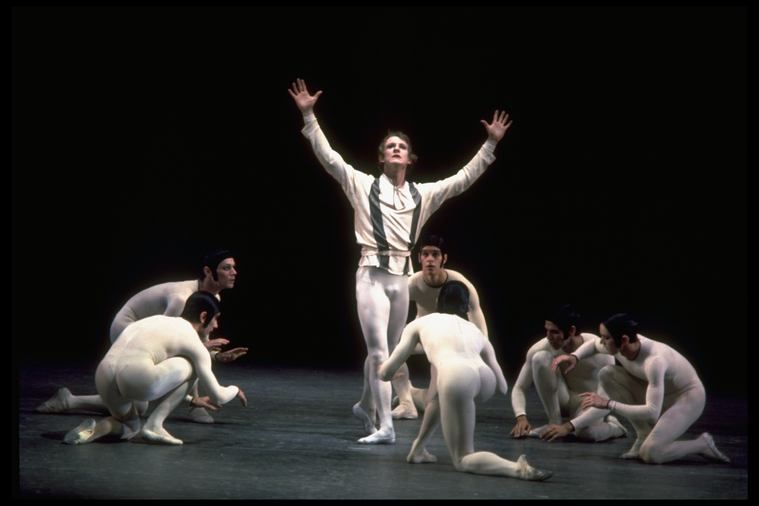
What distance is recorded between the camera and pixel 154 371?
165 inches

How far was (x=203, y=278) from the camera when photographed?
529 centimetres

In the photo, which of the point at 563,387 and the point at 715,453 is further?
the point at 563,387

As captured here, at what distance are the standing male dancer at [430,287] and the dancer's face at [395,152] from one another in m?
0.56

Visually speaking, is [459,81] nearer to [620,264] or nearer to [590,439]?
[620,264]

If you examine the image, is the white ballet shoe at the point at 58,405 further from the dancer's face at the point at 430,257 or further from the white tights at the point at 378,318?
the dancer's face at the point at 430,257

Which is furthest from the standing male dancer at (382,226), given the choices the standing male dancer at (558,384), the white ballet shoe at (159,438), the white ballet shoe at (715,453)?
the white ballet shoe at (715,453)

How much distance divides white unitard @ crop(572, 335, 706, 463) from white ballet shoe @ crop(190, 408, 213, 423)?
76.4 inches

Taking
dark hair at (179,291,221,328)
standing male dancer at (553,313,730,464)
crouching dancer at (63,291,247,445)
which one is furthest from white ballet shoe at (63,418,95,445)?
standing male dancer at (553,313,730,464)

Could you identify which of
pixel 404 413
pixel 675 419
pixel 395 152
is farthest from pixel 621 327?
pixel 404 413

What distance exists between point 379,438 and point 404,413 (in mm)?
1003

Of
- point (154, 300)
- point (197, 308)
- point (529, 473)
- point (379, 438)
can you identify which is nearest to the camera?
point (529, 473)

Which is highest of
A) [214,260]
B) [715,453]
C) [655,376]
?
[214,260]

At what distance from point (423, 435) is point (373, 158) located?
13.4 ft

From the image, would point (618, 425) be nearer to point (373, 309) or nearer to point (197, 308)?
point (373, 309)
